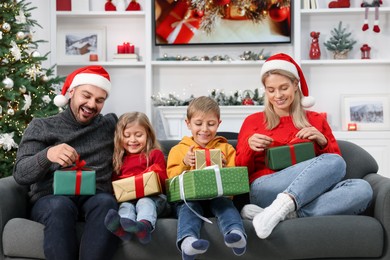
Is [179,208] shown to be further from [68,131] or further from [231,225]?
[68,131]

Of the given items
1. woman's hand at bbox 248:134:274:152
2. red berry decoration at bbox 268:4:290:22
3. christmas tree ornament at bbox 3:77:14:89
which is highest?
red berry decoration at bbox 268:4:290:22

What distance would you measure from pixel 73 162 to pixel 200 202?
1.93 feet

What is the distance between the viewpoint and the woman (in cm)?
266

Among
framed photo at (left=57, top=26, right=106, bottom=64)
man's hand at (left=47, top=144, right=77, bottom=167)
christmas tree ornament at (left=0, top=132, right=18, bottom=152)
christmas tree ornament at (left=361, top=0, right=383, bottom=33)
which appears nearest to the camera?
man's hand at (left=47, top=144, right=77, bottom=167)

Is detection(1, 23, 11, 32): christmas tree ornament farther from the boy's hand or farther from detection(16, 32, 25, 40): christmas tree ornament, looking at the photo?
the boy's hand

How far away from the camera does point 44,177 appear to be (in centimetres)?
286

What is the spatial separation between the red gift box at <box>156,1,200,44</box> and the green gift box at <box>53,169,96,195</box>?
376 centimetres

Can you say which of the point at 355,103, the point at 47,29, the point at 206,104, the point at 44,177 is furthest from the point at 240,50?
the point at 44,177

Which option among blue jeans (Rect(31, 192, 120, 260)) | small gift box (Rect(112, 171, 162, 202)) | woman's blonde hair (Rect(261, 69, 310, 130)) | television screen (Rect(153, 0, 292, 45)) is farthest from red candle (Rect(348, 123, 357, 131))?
blue jeans (Rect(31, 192, 120, 260))

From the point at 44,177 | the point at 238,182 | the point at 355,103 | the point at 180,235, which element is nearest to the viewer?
the point at 180,235

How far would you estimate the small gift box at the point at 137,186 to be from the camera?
9.01 feet

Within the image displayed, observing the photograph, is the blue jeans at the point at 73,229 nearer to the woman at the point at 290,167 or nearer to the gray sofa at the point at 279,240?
the gray sofa at the point at 279,240

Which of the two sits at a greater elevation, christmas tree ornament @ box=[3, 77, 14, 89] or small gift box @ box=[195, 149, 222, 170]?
christmas tree ornament @ box=[3, 77, 14, 89]

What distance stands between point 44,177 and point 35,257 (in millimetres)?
400
